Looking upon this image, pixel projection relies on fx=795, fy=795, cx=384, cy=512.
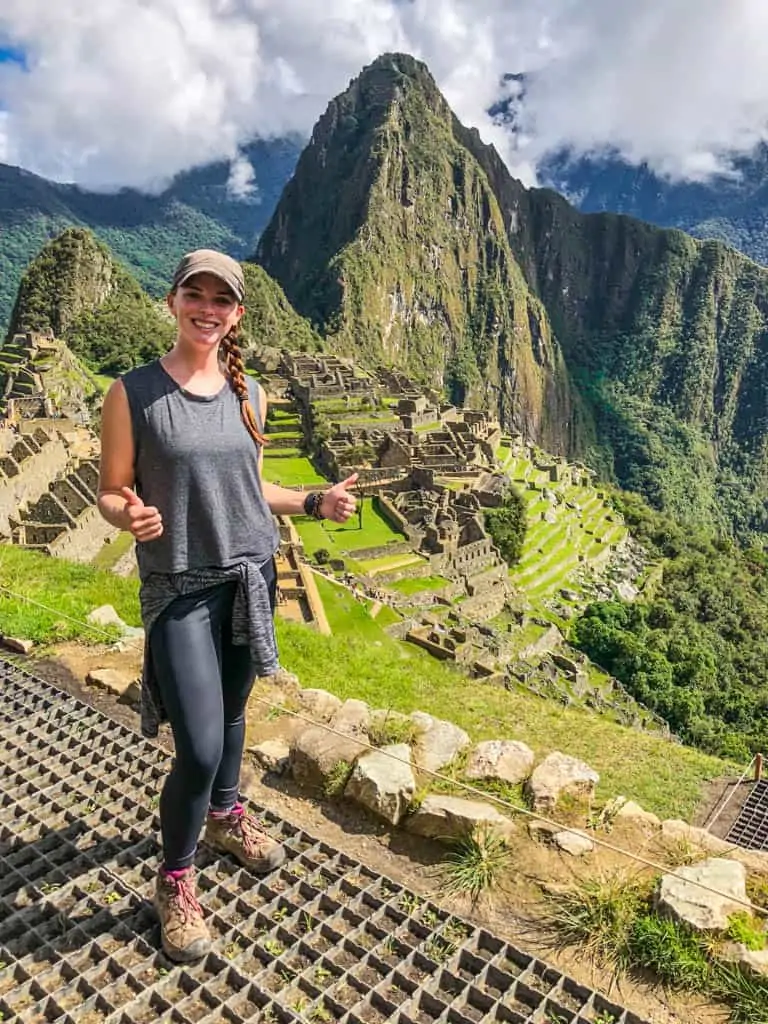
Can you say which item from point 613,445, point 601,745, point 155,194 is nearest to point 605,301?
point 613,445

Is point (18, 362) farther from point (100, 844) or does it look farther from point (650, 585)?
point (100, 844)

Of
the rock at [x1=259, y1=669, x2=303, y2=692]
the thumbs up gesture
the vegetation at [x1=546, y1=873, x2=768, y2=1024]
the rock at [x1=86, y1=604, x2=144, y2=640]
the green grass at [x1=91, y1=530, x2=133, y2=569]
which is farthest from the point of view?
the green grass at [x1=91, y1=530, x2=133, y2=569]

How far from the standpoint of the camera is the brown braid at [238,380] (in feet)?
9.89

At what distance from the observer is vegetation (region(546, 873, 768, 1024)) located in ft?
9.39

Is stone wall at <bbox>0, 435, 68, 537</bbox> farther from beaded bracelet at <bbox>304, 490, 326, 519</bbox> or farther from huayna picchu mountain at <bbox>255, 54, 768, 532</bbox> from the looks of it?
huayna picchu mountain at <bbox>255, 54, 768, 532</bbox>

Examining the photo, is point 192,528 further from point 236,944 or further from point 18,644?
point 18,644

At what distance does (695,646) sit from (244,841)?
3662cm

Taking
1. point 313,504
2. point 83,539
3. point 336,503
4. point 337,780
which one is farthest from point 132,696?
point 83,539

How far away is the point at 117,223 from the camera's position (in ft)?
522

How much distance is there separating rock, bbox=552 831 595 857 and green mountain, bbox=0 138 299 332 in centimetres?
10836

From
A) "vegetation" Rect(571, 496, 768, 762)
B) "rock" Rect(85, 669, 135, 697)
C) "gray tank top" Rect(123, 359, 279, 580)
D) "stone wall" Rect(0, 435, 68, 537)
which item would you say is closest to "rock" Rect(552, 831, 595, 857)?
"gray tank top" Rect(123, 359, 279, 580)

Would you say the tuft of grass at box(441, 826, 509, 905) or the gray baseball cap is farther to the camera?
the tuft of grass at box(441, 826, 509, 905)

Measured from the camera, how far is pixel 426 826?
3744 mm

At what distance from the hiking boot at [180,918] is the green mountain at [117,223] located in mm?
108216
